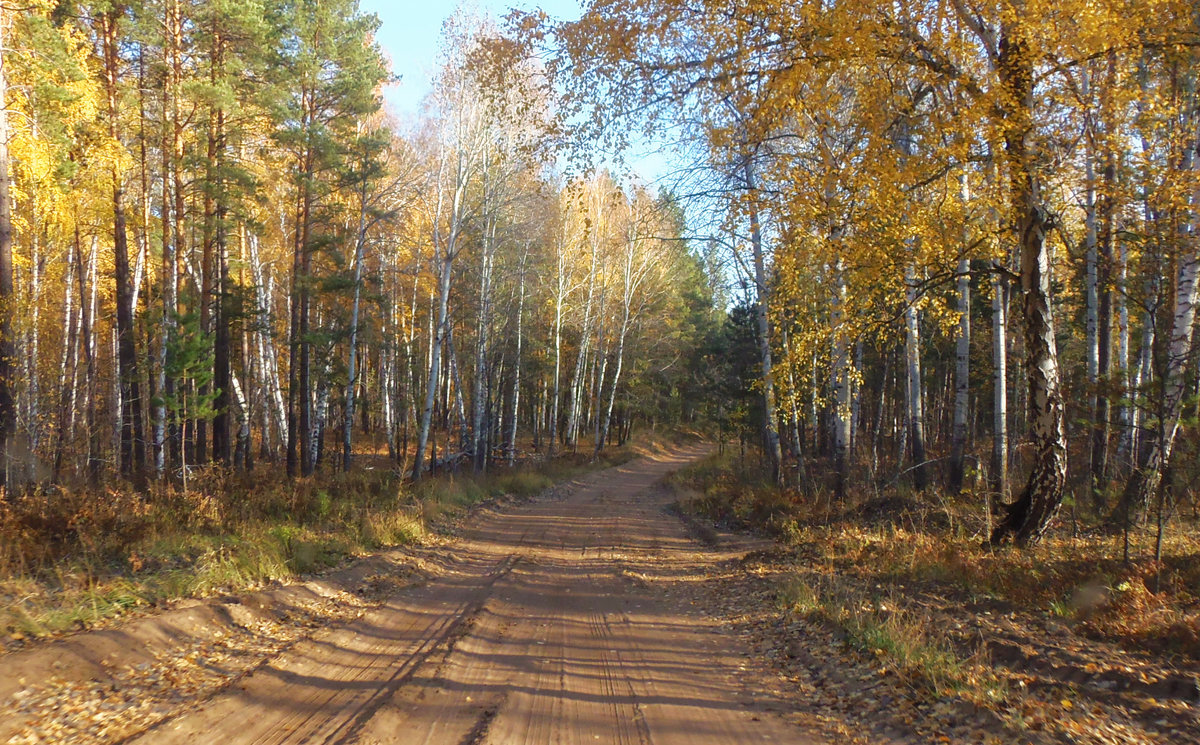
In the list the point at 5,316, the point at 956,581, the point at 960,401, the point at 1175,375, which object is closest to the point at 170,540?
the point at 5,316

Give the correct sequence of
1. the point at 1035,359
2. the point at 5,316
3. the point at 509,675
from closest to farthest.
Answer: the point at 509,675, the point at 1035,359, the point at 5,316

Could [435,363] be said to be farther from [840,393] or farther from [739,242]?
[840,393]

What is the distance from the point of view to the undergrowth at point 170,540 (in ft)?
23.3

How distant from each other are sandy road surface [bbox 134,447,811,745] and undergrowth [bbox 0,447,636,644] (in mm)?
1842

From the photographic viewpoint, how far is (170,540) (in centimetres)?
963

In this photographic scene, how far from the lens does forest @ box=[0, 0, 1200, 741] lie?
8.07 meters

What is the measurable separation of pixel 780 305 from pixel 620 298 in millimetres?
27466

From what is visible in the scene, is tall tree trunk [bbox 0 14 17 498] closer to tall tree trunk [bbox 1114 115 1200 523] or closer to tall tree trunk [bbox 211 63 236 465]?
tall tree trunk [bbox 211 63 236 465]

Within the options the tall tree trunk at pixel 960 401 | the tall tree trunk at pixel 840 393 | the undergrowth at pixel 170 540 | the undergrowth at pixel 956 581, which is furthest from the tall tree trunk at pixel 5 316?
the tall tree trunk at pixel 960 401

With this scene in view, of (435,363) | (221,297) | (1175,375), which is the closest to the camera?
(1175,375)

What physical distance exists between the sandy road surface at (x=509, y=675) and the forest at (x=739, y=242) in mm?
1922

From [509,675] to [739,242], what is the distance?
12.4 meters

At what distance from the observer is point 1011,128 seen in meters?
7.56

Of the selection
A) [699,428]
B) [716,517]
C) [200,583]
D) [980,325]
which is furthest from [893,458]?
[699,428]
